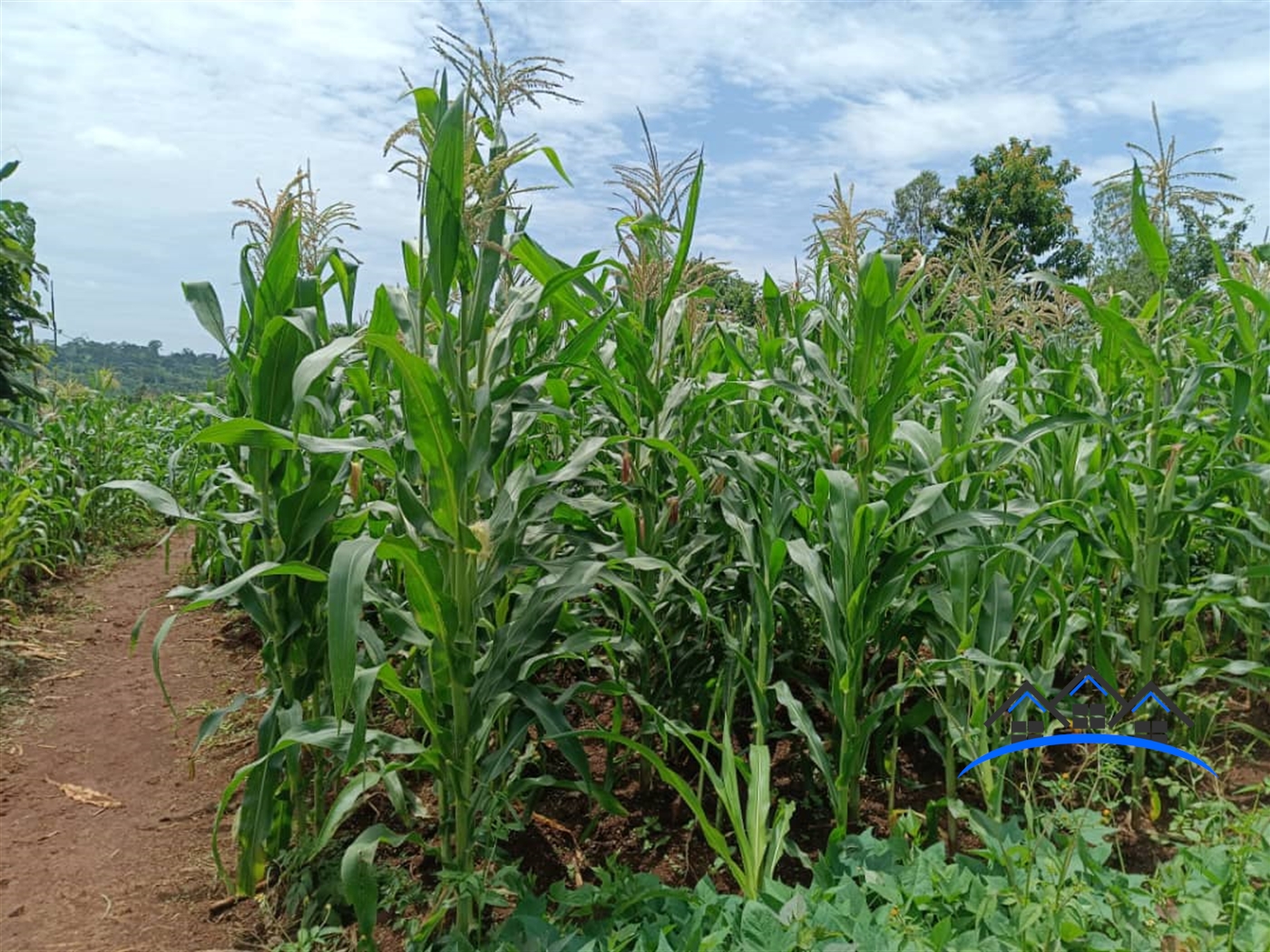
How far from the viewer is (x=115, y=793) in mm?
2902

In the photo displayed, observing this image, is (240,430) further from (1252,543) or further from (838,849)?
(1252,543)

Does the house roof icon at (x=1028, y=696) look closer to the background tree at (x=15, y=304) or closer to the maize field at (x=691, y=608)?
the maize field at (x=691, y=608)

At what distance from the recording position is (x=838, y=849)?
203cm

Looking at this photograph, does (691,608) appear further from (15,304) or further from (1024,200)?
(1024,200)

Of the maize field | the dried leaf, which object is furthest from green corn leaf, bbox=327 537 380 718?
the dried leaf

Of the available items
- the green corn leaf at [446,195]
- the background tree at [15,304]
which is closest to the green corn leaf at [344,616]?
the green corn leaf at [446,195]

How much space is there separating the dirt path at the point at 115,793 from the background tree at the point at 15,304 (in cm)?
141

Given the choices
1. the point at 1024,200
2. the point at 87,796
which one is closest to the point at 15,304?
the point at 87,796

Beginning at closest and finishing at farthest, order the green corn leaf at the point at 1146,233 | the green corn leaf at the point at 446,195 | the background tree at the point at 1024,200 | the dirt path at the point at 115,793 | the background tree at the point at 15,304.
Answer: the green corn leaf at the point at 446,195, the dirt path at the point at 115,793, the green corn leaf at the point at 1146,233, the background tree at the point at 15,304, the background tree at the point at 1024,200

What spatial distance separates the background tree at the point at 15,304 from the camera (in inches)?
161

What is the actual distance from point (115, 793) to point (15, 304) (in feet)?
9.49

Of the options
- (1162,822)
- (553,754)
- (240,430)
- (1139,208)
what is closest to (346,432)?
(240,430)

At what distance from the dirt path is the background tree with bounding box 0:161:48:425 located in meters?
1.41

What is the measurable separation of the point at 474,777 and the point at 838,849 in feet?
3.06
